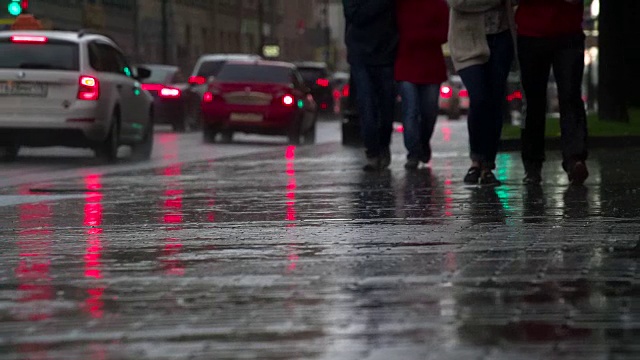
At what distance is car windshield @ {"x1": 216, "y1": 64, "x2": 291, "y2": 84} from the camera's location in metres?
31.0

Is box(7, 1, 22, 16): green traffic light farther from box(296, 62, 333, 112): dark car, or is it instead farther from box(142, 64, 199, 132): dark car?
box(296, 62, 333, 112): dark car

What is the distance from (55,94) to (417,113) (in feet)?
22.2

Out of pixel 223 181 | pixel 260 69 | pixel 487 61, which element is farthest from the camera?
pixel 260 69

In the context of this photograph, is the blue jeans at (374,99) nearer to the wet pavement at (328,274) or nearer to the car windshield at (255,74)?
the wet pavement at (328,274)

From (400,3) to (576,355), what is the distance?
35.0 ft

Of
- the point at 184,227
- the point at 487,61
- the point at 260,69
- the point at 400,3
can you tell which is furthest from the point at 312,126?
the point at 184,227

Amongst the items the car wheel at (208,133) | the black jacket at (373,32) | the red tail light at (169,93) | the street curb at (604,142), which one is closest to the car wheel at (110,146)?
the street curb at (604,142)

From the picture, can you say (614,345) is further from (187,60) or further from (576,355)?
(187,60)

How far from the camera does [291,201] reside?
11.2 meters

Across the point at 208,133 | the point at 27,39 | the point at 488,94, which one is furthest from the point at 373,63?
the point at 208,133

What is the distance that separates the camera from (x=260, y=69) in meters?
31.5

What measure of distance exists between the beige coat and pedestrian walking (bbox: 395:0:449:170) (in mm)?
2138

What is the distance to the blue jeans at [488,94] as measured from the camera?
42.3 ft

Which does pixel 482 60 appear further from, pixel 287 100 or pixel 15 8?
pixel 15 8
